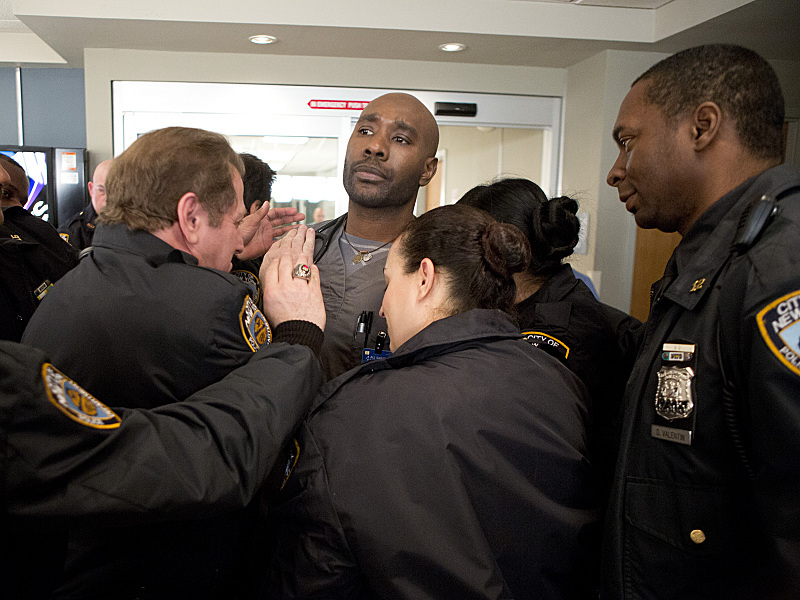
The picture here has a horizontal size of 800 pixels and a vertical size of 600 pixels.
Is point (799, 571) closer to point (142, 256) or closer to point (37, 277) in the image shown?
point (142, 256)

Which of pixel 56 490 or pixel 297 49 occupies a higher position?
pixel 297 49

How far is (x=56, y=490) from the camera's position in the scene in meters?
0.67

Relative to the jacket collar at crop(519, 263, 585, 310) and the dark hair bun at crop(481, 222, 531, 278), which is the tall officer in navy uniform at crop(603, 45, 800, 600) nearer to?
the dark hair bun at crop(481, 222, 531, 278)

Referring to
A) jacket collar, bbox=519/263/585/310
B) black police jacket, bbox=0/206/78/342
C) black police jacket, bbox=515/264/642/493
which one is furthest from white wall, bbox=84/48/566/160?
black police jacket, bbox=515/264/642/493

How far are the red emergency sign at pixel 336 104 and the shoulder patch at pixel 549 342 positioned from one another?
3.40 m

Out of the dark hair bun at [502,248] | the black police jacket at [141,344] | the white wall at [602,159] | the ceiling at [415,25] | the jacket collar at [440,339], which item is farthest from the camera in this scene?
the white wall at [602,159]

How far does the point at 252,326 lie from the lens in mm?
1132

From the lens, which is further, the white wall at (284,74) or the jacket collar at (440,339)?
the white wall at (284,74)

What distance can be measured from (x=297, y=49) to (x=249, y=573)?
387 cm

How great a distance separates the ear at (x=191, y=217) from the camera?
1.13m

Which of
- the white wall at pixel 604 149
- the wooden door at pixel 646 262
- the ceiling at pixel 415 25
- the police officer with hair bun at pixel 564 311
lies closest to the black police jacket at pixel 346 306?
the police officer with hair bun at pixel 564 311

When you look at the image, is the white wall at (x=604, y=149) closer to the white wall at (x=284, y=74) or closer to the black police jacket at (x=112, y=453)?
the white wall at (x=284, y=74)

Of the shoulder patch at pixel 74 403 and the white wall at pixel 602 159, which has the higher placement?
the white wall at pixel 602 159

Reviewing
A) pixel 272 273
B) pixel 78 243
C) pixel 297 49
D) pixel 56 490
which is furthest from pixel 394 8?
pixel 56 490
